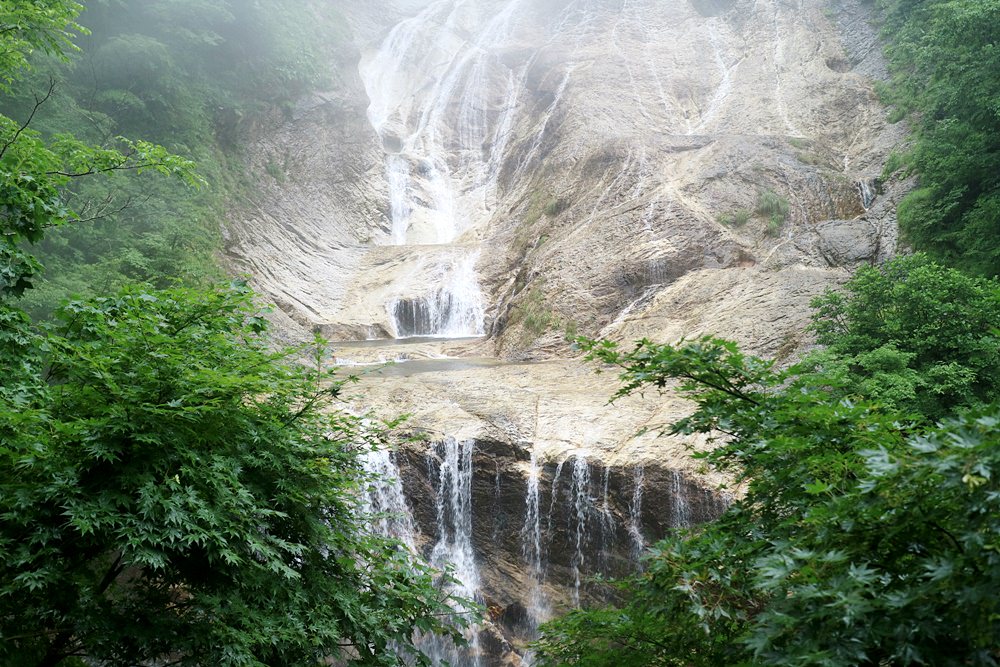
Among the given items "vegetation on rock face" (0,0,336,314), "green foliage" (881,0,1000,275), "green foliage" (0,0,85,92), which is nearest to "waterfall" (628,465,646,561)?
"green foliage" (881,0,1000,275)

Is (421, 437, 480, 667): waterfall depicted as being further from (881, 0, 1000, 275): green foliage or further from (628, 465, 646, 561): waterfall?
(881, 0, 1000, 275): green foliage

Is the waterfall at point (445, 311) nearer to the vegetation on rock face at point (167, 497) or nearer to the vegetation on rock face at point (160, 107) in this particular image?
the vegetation on rock face at point (160, 107)

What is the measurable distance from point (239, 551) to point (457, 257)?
1887cm

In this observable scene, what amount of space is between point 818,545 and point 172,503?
116 inches

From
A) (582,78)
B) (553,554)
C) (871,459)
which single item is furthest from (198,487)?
(582,78)

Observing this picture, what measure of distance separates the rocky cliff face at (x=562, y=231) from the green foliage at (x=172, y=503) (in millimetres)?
5583

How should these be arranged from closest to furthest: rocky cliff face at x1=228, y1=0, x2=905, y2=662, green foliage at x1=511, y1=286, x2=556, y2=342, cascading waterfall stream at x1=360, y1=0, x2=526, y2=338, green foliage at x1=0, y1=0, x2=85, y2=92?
Answer: green foliage at x1=0, y1=0, x2=85, y2=92 < rocky cliff face at x1=228, y1=0, x2=905, y2=662 < green foliage at x1=511, y1=286, x2=556, y2=342 < cascading waterfall stream at x1=360, y1=0, x2=526, y2=338

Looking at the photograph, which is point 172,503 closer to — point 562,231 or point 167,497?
point 167,497

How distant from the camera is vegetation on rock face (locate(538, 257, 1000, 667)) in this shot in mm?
1964

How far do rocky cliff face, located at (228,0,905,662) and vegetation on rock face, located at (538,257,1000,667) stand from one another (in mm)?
5462

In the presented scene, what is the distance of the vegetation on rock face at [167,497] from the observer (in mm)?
2955

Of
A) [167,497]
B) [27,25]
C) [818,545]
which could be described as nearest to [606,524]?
[818,545]

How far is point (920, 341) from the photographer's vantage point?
8.10 meters

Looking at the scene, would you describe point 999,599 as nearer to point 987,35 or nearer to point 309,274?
point 987,35
